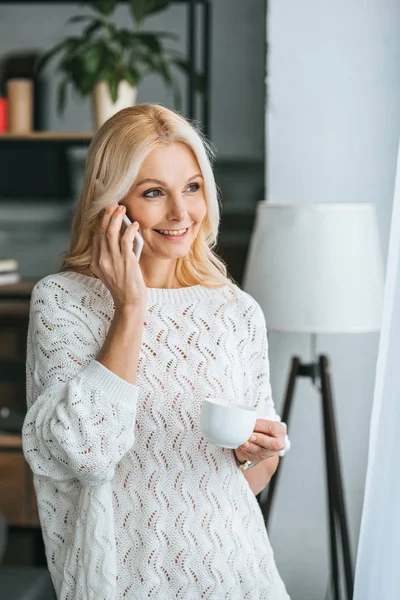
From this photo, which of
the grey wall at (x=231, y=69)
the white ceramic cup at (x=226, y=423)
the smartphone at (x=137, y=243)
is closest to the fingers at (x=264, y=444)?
the white ceramic cup at (x=226, y=423)

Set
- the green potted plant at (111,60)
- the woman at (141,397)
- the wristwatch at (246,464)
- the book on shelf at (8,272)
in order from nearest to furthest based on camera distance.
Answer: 1. the woman at (141,397)
2. the wristwatch at (246,464)
3. the green potted plant at (111,60)
4. the book on shelf at (8,272)

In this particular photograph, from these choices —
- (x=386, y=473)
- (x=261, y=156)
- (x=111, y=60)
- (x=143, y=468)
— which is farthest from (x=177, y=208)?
(x=261, y=156)

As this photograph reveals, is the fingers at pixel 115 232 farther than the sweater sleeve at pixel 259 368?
No

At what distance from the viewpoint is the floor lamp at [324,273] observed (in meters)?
2.12

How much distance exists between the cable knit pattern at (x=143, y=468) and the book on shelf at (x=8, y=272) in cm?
173

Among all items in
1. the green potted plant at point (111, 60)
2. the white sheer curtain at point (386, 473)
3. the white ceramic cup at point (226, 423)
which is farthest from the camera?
the green potted plant at point (111, 60)

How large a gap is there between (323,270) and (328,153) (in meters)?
0.45

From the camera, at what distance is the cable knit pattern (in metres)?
1.36

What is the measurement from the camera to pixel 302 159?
2.42 metres

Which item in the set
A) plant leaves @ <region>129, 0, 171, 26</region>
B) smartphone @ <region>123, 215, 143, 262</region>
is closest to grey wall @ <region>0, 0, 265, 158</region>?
plant leaves @ <region>129, 0, 171, 26</region>

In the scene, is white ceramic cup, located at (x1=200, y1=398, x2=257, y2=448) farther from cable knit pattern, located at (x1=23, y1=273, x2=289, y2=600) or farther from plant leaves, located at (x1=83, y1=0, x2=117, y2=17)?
plant leaves, located at (x1=83, y1=0, x2=117, y2=17)

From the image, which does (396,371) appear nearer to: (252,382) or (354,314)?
(252,382)

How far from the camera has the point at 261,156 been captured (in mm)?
3127

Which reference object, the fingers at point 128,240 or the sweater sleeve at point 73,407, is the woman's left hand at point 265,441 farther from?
the fingers at point 128,240
